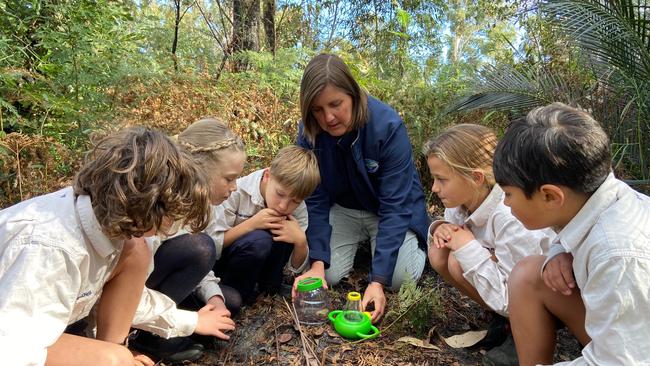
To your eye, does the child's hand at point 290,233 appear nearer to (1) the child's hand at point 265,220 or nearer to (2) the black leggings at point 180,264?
(1) the child's hand at point 265,220

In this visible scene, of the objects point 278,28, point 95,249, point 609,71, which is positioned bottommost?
point 95,249

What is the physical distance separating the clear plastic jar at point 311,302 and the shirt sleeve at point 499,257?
82 centimetres

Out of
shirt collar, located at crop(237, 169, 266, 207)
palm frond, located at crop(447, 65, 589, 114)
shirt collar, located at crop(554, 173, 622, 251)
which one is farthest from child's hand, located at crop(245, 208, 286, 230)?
palm frond, located at crop(447, 65, 589, 114)

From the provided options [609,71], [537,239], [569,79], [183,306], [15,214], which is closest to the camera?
[15,214]

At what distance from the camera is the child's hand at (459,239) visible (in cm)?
254

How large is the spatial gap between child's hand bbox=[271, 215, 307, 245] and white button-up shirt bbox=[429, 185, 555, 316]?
1002 millimetres

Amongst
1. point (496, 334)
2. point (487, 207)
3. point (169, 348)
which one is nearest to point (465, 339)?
point (496, 334)

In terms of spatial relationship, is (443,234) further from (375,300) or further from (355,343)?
(355,343)

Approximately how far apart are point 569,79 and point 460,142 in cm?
308

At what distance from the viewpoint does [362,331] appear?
8.69 ft

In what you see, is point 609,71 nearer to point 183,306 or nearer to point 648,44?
point 648,44

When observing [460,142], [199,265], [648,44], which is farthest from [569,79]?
[199,265]

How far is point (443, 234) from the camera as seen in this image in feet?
8.73

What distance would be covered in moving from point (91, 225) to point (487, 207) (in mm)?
1847
